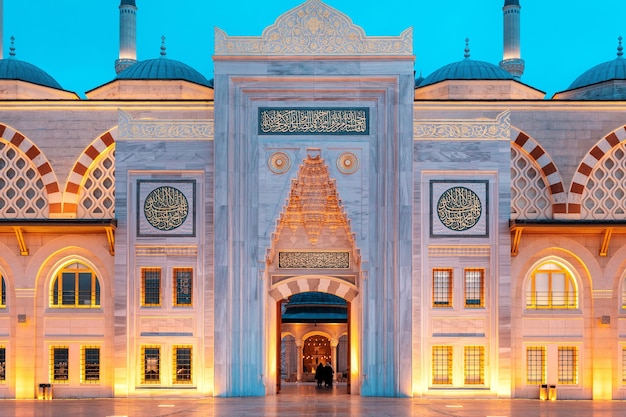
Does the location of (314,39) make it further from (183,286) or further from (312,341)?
(312,341)

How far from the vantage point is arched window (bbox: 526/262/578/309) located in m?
18.2

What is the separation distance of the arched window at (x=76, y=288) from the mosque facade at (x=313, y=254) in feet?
0.09

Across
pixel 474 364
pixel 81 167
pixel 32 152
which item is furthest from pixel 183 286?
pixel 474 364

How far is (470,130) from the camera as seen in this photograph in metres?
17.8

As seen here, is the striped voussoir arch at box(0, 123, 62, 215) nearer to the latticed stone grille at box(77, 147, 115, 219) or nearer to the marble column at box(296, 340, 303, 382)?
the latticed stone grille at box(77, 147, 115, 219)

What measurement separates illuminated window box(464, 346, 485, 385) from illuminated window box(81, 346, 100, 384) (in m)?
7.25

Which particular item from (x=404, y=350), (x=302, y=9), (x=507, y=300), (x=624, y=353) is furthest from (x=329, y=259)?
(x=624, y=353)

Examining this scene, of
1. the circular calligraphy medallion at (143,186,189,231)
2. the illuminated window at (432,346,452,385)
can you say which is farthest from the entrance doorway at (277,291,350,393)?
the circular calligraphy medallion at (143,186,189,231)

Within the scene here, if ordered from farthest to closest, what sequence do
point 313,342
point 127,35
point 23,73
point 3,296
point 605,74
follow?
point 127,35, point 313,342, point 23,73, point 605,74, point 3,296

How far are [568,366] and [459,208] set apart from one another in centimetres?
383

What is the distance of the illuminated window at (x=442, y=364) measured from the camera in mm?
17797

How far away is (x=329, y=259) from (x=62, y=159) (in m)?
5.87

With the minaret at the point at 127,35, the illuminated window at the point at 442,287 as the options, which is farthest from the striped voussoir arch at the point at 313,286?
the minaret at the point at 127,35

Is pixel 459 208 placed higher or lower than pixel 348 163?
lower
